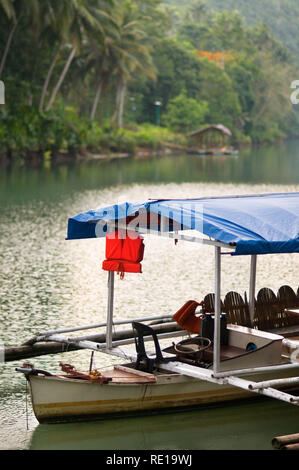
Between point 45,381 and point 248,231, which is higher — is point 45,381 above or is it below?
below

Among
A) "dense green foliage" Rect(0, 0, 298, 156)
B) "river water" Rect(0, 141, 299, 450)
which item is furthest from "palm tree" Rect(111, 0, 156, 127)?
"river water" Rect(0, 141, 299, 450)

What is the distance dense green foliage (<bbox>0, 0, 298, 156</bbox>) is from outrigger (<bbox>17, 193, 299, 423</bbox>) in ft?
153

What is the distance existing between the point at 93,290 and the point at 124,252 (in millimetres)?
7940

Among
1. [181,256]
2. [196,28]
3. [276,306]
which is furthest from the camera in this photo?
[196,28]

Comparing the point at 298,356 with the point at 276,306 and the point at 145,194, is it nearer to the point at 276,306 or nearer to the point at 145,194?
the point at 276,306

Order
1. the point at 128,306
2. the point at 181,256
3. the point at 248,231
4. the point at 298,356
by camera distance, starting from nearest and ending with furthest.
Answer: the point at 248,231, the point at 298,356, the point at 128,306, the point at 181,256

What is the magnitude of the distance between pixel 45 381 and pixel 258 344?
9.38 feet

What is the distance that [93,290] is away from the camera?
19094 mm

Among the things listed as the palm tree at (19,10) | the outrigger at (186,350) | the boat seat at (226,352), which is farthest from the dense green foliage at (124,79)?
the boat seat at (226,352)

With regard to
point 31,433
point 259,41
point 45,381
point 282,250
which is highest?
point 259,41

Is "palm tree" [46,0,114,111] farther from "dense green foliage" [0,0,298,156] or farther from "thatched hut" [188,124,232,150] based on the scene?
"thatched hut" [188,124,232,150]

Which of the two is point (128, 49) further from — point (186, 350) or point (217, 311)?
point (217, 311)

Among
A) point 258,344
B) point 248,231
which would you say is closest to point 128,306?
point 258,344

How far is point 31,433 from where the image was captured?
10734 mm
